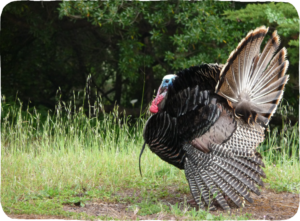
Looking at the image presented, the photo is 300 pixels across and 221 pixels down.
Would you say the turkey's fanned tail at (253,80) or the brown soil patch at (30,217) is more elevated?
the turkey's fanned tail at (253,80)

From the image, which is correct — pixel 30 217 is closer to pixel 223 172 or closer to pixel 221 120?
pixel 223 172

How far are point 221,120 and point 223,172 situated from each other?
22.4 inches

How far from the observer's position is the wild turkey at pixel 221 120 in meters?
3.95

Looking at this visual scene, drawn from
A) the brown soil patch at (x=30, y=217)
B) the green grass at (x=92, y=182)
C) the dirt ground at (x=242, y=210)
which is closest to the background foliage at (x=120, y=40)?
the green grass at (x=92, y=182)

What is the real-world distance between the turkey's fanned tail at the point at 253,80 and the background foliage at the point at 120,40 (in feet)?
4.57

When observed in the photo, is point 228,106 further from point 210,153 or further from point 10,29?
point 10,29

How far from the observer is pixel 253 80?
4359mm

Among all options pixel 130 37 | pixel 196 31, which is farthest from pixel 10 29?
pixel 196 31

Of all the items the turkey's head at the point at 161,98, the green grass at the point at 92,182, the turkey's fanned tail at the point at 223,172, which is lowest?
the green grass at the point at 92,182

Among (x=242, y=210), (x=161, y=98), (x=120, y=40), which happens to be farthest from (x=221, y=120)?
(x=120, y=40)

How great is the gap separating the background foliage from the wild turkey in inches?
51.7

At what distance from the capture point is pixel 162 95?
4289 mm

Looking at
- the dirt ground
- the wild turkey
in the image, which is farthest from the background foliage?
the dirt ground

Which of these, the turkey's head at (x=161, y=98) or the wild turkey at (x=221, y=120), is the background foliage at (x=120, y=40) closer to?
the turkey's head at (x=161, y=98)
